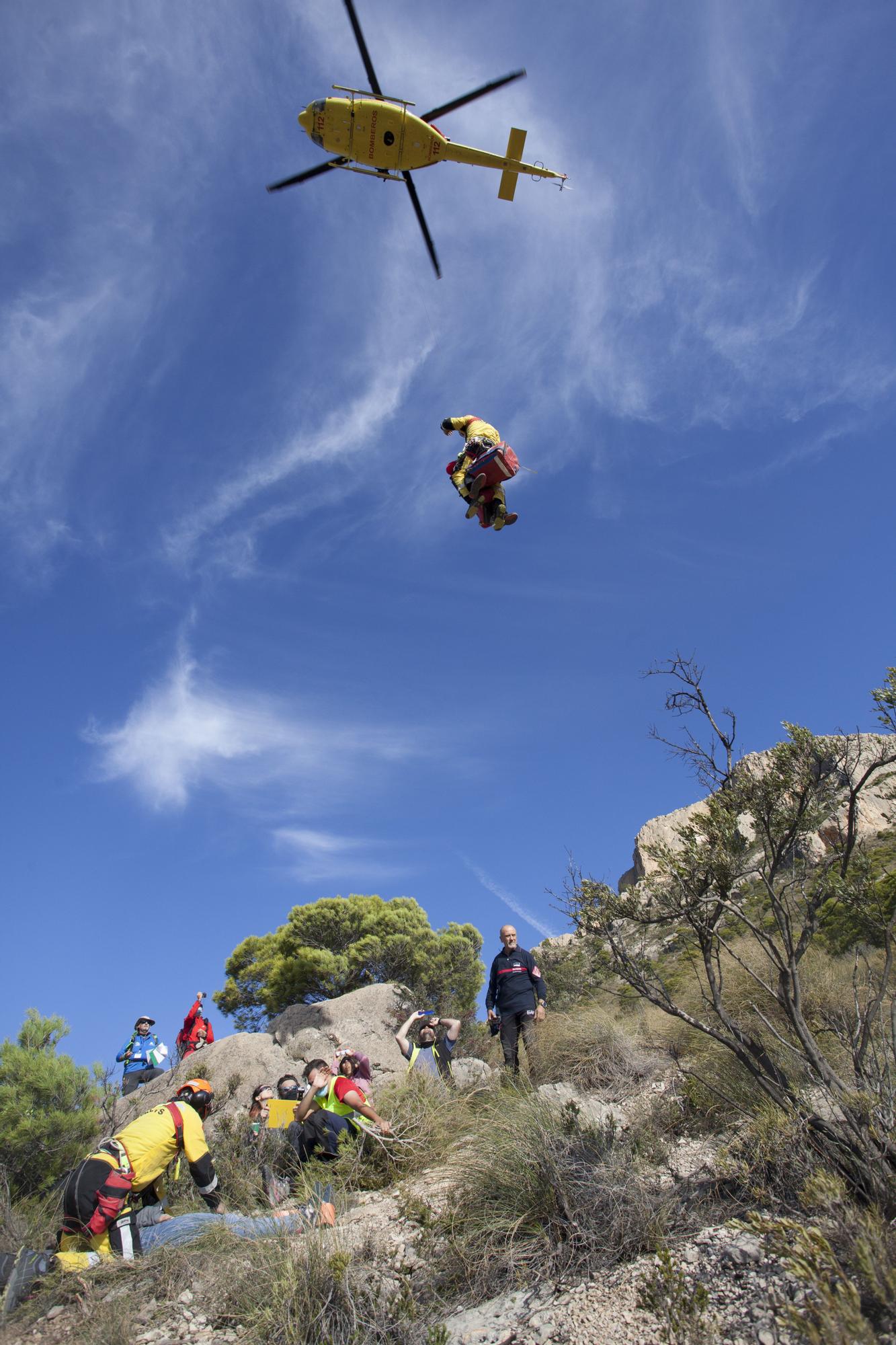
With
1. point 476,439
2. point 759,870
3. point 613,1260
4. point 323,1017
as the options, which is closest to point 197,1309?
point 613,1260

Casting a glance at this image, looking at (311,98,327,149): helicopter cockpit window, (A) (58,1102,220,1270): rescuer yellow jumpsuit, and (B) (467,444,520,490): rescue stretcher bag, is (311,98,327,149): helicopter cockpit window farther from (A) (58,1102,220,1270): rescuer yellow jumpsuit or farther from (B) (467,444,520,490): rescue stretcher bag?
(A) (58,1102,220,1270): rescuer yellow jumpsuit

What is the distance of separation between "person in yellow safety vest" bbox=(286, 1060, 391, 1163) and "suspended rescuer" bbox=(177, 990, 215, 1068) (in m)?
6.62

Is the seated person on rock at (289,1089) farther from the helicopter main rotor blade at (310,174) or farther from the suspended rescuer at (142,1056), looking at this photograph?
the helicopter main rotor blade at (310,174)

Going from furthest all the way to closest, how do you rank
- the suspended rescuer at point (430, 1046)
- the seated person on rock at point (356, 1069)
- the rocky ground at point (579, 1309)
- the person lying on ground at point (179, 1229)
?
the suspended rescuer at point (430, 1046), the seated person on rock at point (356, 1069), the person lying on ground at point (179, 1229), the rocky ground at point (579, 1309)

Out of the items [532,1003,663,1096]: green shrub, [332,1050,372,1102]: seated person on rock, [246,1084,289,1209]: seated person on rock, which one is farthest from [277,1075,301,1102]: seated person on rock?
[532,1003,663,1096]: green shrub

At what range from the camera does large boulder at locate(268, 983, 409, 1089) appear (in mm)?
11883

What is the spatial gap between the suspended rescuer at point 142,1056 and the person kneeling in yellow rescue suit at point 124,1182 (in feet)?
20.8

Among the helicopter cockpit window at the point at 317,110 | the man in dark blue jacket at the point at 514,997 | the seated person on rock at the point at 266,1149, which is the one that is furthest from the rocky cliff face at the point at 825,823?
the helicopter cockpit window at the point at 317,110

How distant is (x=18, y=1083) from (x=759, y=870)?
8.36 m

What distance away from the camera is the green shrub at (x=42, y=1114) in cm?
787

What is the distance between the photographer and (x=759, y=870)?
4.69 meters

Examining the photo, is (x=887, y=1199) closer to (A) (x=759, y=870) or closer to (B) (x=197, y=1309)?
(A) (x=759, y=870)

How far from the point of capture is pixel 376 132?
869 centimetres

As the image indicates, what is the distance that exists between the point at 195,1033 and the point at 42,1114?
4363mm
